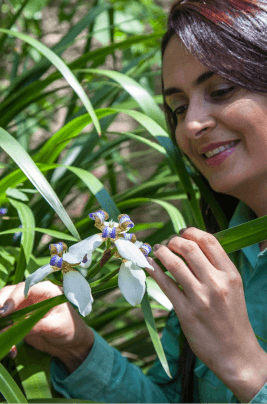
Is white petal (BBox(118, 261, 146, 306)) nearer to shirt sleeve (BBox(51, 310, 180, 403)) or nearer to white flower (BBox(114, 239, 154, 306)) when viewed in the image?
white flower (BBox(114, 239, 154, 306))

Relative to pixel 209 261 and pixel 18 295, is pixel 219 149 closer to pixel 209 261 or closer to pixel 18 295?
pixel 209 261

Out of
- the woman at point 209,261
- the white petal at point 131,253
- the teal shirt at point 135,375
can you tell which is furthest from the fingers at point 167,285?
the teal shirt at point 135,375

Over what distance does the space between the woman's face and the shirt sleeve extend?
0.34 m

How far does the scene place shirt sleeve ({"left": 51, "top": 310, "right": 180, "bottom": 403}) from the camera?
2.07 feet

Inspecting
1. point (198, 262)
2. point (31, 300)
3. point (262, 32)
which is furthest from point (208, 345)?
point (262, 32)

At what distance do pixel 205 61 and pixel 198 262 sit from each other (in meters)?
0.32

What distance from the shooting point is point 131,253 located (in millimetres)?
326

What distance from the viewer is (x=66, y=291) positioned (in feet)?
1.10

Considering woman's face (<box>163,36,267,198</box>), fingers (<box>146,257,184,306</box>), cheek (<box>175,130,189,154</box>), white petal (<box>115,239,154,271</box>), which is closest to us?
white petal (<box>115,239,154,271</box>)

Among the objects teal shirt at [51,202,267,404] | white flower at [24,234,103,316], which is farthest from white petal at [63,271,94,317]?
teal shirt at [51,202,267,404]

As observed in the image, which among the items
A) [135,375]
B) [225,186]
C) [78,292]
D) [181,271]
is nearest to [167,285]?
[181,271]

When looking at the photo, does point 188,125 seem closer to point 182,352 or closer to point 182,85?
point 182,85

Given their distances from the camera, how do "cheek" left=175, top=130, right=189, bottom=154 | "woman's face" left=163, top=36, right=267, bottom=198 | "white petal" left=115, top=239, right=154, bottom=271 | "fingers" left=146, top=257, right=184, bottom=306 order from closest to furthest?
"white petal" left=115, top=239, right=154, bottom=271, "fingers" left=146, top=257, right=184, bottom=306, "woman's face" left=163, top=36, right=267, bottom=198, "cheek" left=175, top=130, right=189, bottom=154

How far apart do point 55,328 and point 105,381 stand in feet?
0.56
